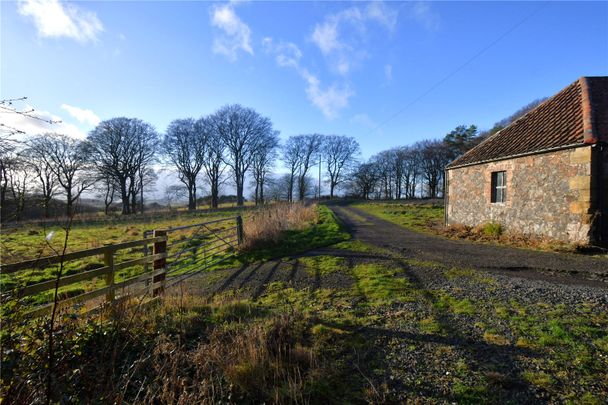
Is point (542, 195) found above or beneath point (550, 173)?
beneath

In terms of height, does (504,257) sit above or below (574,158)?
below

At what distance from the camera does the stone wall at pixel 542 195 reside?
8.22 m

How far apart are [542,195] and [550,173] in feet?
2.44

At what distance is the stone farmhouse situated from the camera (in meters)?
8.04

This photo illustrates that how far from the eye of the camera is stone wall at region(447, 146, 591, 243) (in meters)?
8.22

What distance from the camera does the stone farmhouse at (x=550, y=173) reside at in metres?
8.04

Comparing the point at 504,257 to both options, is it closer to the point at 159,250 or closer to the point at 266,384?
the point at 266,384

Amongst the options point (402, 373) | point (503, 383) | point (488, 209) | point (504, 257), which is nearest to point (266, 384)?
point (402, 373)

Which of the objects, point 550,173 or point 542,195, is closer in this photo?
point 550,173

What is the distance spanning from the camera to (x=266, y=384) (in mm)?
2818

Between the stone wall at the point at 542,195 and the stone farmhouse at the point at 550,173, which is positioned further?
the stone wall at the point at 542,195

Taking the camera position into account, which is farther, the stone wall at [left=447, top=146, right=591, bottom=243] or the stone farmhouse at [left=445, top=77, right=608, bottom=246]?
the stone wall at [left=447, top=146, right=591, bottom=243]

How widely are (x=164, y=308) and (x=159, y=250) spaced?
1.87 metres

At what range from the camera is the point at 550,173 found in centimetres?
912
